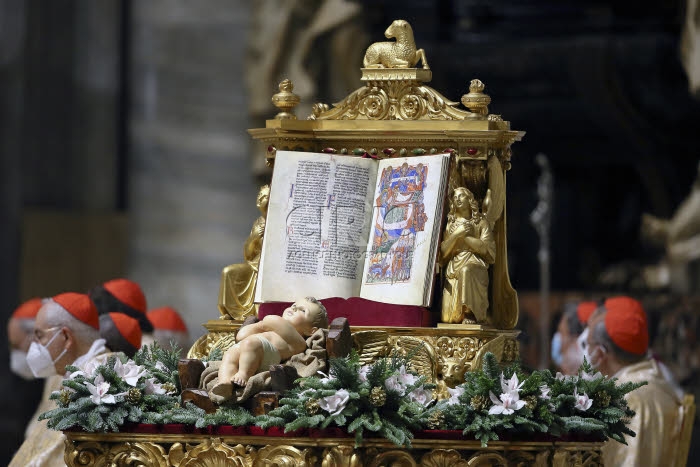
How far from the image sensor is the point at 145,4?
16203 mm

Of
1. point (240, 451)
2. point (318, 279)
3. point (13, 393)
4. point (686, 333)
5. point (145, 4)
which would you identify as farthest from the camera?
point (145, 4)

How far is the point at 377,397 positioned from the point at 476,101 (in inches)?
62.1

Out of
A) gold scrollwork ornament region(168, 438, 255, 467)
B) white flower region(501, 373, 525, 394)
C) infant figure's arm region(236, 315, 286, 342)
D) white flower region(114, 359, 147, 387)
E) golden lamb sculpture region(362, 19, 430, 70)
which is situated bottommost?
gold scrollwork ornament region(168, 438, 255, 467)

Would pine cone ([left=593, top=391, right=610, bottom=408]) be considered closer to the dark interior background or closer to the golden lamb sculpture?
the golden lamb sculpture

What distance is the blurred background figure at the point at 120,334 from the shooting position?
8086 millimetres

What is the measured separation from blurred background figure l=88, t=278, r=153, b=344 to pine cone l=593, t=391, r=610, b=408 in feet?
10.00

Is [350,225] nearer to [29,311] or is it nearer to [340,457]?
[340,457]

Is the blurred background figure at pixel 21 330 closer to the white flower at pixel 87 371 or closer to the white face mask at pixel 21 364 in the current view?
the white face mask at pixel 21 364

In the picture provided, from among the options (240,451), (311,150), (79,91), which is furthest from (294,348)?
(79,91)

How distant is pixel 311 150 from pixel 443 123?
59cm

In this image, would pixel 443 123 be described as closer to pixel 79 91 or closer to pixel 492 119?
pixel 492 119

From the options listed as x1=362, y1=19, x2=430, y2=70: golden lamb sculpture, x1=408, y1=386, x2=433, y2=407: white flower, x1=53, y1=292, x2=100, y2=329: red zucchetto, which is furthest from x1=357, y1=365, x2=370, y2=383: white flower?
x1=53, y1=292, x2=100, y2=329: red zucchetto

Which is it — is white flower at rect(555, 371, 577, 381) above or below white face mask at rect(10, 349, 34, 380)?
above

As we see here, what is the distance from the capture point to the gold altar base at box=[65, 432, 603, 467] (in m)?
6.25
